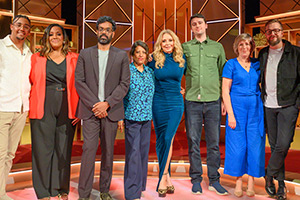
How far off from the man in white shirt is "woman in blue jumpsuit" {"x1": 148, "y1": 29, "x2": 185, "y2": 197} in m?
1.07

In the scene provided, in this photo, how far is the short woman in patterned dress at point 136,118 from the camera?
7.43 feet

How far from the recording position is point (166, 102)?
2.45m

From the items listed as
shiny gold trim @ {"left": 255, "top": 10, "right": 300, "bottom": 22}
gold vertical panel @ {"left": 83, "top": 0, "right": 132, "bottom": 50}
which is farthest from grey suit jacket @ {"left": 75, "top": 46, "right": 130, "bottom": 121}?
shiny gold trim @ {"left": 255, "top": 10, "right": 300, "bottom": 22}

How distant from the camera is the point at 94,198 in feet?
7.82

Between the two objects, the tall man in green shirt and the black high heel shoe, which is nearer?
the black high heel shoe

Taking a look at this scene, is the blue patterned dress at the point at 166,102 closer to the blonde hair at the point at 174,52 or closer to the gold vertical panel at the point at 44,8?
the blonde hair at the point at 174,52

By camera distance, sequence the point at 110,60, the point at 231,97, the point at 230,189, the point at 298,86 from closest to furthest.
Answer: the point at 110,60, the point at 298,86, the point at 231,97, the point at 230,189

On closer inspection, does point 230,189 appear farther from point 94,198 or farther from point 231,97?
point 94,198

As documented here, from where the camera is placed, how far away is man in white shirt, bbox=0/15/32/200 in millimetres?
2148

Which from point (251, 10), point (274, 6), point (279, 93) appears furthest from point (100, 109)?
point (274, 6)

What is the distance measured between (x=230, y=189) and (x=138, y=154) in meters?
1.05

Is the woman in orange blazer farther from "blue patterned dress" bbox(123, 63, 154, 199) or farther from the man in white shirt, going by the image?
"blue patterned dress" bbox(123, 63, 154, 199)

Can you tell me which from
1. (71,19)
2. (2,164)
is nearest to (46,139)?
(2,164)

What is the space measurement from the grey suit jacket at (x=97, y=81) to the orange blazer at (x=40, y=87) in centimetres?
8
